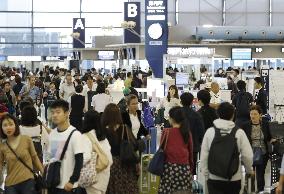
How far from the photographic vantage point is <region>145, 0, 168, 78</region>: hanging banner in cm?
1988

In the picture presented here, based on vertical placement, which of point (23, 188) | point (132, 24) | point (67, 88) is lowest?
point (23, 188)

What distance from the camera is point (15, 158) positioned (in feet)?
20.2

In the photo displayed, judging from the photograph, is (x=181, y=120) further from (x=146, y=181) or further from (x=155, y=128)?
(x=155, y=128)

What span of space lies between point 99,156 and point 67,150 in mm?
576

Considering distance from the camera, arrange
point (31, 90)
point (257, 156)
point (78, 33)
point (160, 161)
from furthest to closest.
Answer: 1. point (78, 33)
2. point (31, 90)
3. point (257, 156)
4. point (160, 161)

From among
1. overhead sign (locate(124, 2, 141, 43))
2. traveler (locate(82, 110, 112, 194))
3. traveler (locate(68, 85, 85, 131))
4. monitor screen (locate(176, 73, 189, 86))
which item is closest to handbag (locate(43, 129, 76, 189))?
traveler (locate(82, 110, 112, 194))

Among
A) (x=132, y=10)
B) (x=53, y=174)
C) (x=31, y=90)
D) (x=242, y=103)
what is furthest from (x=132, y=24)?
(x=53, y=174)

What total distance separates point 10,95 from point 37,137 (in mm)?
6929

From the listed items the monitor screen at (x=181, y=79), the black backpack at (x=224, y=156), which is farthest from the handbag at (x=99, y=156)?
the monitor screen at (x=181, y=79)

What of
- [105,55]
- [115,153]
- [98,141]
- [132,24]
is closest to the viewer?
[98,141]

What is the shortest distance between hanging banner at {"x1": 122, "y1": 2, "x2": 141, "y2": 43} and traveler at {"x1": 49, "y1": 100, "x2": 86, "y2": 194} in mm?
23713

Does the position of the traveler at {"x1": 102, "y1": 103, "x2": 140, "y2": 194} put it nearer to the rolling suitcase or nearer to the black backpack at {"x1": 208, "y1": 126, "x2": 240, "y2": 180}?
the black backpack at {"x1": 208, "y1": 126, "x2": 240, "y2": 180}

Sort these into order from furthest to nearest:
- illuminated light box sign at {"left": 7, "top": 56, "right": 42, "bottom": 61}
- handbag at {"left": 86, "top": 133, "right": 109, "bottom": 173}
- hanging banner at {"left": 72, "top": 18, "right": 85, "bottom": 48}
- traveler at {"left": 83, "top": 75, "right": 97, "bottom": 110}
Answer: illuminated light box sign at {"left": 7, "top": 56, "right": 42, "bottom": 61} < hanging banner at {"left": 72, "top": 18, "right": 85, "bottom": 48} < traveler at {"left": 83, "top": 75, "right": 97, "bottom": 110} < handbag at {"left": 86, "top": 133, "right": 109, "bottom": 173}

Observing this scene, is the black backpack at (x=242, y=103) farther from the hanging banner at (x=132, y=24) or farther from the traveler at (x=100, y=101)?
the hanging banner at (x=132, y=24)
